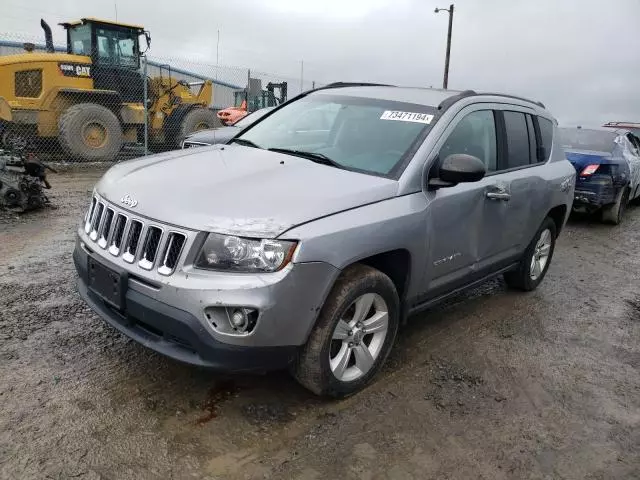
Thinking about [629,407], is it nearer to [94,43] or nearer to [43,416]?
[43,416]

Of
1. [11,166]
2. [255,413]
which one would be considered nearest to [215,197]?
[255,413]

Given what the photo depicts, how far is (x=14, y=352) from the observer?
139 inches

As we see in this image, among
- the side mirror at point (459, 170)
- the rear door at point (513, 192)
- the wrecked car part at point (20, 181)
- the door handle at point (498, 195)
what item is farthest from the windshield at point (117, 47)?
the side mirror at point (459, 170)

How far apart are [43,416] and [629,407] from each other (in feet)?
11.3

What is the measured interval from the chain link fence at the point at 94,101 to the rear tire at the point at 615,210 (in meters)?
Answer: 9.22

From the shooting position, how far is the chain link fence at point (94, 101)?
11.7 m


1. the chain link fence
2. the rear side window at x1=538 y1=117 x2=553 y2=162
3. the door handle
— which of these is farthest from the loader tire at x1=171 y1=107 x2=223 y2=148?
the door handle

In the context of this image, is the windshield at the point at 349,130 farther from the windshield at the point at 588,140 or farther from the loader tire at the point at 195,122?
the loader tire at the point at 195,122

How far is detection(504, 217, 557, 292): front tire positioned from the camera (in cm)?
511

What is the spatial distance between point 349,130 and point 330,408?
1901 mm

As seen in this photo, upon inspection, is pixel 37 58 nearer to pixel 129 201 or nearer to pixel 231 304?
pixel 129 201

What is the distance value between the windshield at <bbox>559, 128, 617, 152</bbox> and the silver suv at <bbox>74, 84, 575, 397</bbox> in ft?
18.5

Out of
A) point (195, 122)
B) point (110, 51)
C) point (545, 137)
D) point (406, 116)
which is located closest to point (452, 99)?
point (406, 116)

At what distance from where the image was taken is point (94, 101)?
1255cm
